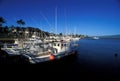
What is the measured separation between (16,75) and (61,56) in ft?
28.1

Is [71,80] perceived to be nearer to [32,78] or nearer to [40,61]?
[32,78]

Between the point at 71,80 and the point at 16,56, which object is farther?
the point at 16,56

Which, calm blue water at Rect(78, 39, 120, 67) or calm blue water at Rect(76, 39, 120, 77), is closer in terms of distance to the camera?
calm blue water at Rect(76, 39, 120, 77)

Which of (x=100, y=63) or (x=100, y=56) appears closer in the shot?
(x=100, y=63)

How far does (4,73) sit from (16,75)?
1478mm

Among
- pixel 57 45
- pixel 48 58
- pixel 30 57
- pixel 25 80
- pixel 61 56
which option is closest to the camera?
pixel 25 80

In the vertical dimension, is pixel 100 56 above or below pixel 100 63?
below

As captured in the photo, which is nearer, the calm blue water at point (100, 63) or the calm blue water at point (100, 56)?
the calm blue water at point (100, 63)

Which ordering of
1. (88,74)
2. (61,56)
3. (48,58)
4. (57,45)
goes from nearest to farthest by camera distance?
(88,74), (48,58), (61,56), (57,45)

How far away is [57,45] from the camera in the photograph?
2225cm

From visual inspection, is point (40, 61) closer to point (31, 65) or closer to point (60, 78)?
point (31, 65)

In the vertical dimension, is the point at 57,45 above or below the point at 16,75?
above

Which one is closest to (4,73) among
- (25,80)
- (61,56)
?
Answer: (25,80)

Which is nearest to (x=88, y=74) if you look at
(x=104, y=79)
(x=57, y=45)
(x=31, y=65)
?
(x=104, y=79)
